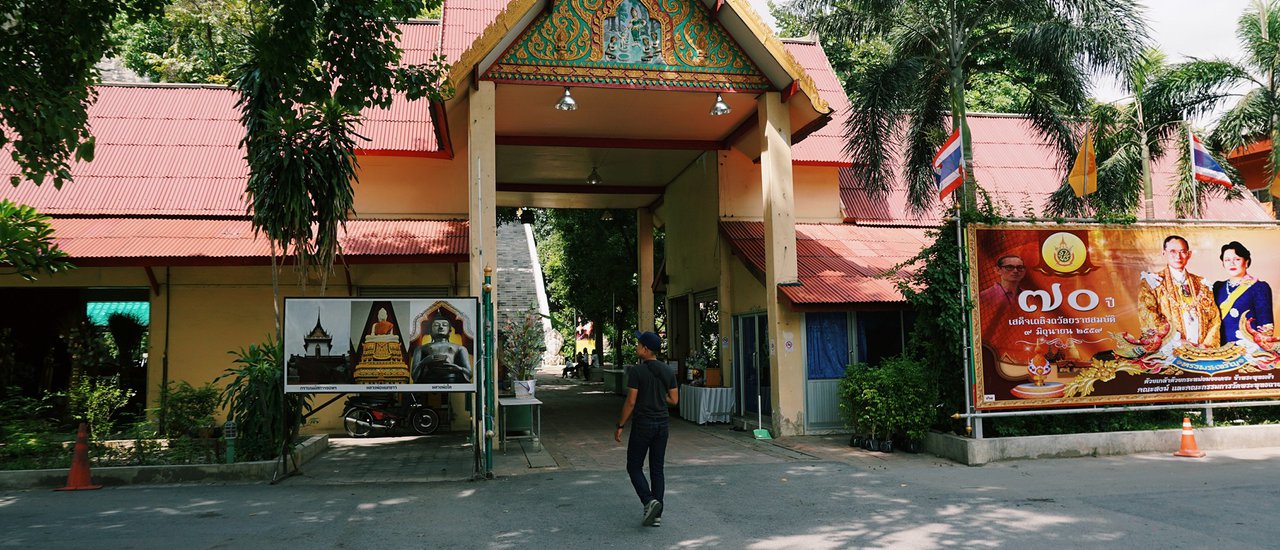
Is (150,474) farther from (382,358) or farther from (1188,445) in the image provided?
(1188,445)

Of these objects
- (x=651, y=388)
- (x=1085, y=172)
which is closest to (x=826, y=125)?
(x=1085, y=172)

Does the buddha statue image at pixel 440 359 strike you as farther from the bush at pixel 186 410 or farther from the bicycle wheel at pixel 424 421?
the bicycle wheel at pixel 424 421

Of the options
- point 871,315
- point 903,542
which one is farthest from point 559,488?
point 871,315

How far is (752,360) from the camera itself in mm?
15945

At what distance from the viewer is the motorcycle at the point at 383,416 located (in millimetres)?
14422

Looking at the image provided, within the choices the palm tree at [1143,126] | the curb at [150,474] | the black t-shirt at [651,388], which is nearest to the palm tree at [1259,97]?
the palm tree at [1143,126]

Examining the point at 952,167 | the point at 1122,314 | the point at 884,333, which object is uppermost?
the point at 952,167

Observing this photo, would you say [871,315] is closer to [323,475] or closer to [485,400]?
[485,400]

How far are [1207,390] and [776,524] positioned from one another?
768 cm

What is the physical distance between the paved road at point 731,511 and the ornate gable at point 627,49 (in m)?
5.86

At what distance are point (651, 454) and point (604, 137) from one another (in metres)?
9.62

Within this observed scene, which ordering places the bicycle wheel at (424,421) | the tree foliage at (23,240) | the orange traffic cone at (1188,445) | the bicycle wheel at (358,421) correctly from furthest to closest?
the bicycle wheel at (424,421) → the bicycle wheel at (358,421) → the orange traffic cone at (1188,445) → the tree foliage at (23,240)

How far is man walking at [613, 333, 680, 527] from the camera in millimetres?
7508

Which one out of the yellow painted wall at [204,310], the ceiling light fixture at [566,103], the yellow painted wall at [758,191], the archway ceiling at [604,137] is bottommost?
the yellow painted wall at [204,310]
